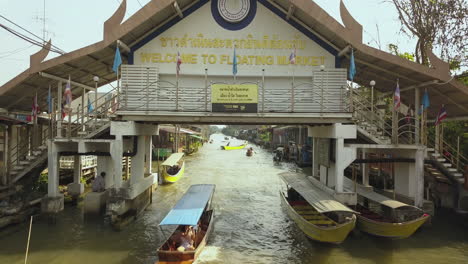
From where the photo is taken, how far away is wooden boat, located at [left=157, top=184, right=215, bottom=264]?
10.0 metres

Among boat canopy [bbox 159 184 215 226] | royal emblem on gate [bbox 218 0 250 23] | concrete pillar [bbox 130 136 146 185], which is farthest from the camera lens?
concrete pillar [bbox 130 136 146 185]

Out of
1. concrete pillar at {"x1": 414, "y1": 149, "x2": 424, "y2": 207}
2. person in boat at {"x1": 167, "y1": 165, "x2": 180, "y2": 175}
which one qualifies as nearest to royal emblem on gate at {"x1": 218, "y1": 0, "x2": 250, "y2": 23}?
concrete pillar at {"x1": 414, "y1": 149, "x2": 424, "y2": 207}

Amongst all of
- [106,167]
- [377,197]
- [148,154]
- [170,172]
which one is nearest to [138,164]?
[106,167]

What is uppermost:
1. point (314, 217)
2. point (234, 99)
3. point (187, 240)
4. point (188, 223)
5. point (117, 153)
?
point (234, 99)

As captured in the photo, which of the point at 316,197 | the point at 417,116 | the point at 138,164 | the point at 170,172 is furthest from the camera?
the point at 170,172

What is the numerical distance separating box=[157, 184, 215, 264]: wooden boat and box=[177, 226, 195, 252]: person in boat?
142mm

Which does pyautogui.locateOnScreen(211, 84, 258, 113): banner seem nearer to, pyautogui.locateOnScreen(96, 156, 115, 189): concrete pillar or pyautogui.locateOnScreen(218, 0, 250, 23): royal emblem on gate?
pyautogui.locateOnScreen(218, 0, 250, 23): royal emblem on gate

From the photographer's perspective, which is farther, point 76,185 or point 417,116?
point 76,185

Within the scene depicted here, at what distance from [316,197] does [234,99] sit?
5.74m

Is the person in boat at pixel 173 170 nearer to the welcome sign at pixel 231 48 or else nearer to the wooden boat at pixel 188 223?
the wooden boat at pixel 188 223

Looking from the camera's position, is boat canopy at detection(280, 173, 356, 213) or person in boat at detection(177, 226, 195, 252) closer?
person in boat at detection(177, 226, 195, 252)

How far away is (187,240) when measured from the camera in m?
10.8

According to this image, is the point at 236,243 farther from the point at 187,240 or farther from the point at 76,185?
the point at 76,185

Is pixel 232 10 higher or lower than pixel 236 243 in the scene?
higher
